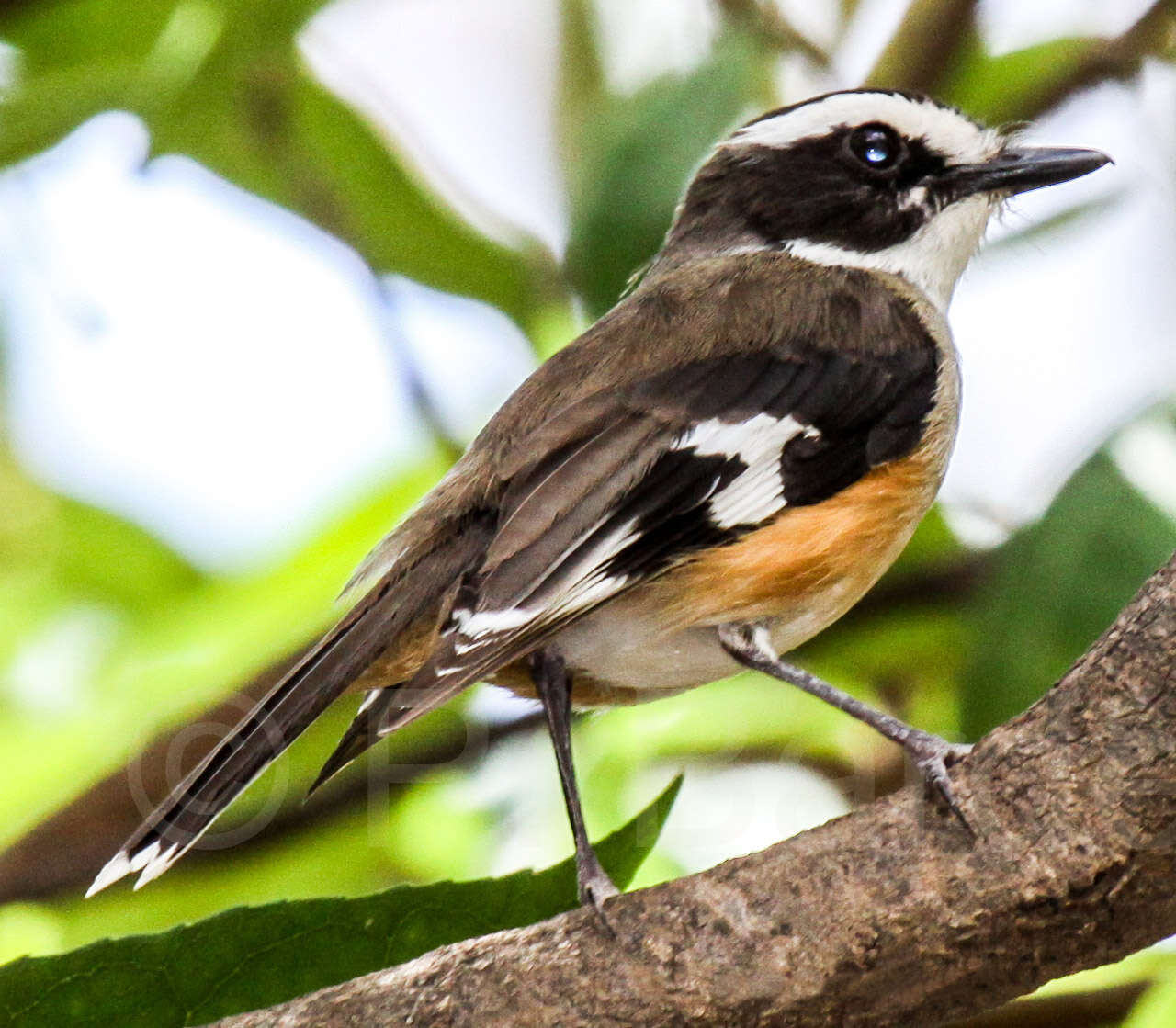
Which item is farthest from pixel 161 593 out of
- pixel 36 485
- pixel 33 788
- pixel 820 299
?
pixel 820 299

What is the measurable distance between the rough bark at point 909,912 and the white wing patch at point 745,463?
0.66 metres

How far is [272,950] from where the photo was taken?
2213 millimetres

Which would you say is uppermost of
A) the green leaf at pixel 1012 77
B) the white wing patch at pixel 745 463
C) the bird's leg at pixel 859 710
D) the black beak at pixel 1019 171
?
the green leaf at pixel 1012 77

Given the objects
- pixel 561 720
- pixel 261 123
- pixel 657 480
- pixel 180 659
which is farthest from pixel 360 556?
pixel 657 480

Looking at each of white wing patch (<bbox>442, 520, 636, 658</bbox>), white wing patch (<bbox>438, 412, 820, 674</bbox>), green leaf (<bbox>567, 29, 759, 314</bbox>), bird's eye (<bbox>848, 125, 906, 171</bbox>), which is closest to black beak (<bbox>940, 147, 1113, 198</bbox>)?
bird's eye (<bbox>848, 125, 906, 171</bbox>)

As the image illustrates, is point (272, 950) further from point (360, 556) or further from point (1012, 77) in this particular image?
point (1012, 77)

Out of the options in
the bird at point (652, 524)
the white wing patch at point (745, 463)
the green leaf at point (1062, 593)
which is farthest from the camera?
the green leaf at point (1062, 593)

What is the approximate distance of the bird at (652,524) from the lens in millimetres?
2420

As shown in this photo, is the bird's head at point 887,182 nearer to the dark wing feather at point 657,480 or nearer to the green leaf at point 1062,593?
the dark wing feather at point 657,480

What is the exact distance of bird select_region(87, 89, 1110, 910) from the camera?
7.94 feet

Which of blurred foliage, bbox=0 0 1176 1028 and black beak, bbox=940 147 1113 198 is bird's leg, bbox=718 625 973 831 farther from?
black beak, bbox=940 147 1113 198

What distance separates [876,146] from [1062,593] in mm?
1001

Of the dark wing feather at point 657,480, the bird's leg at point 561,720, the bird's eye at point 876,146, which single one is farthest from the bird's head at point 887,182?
the bird's leg at point 561,720

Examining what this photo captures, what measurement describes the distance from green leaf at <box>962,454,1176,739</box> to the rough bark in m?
0.94
